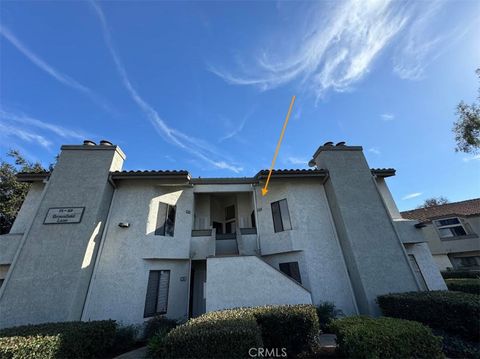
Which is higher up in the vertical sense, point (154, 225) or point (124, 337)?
point (154, 225)

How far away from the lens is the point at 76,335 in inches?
210

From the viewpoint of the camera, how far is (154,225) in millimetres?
9703

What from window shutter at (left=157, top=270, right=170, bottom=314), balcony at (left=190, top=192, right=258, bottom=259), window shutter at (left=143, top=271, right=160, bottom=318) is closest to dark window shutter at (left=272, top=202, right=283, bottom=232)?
balcony at (left=190, top=192, right=258, bottom=259)

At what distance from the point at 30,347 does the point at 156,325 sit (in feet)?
14.0

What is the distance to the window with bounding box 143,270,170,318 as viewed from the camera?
28.1 feet

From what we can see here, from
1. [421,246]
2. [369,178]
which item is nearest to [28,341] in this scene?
[369,178]

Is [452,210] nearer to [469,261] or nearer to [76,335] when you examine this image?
Answer: [469,261]

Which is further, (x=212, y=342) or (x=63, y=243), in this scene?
(x=63, y=243)

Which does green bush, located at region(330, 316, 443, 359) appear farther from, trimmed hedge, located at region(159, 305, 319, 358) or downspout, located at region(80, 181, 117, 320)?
downspout, located at region(80, 181, 117, 320)

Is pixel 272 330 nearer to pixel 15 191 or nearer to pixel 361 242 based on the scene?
pixel 361 242

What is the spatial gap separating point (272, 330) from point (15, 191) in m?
20.4

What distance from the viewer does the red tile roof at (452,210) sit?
19.1 meters

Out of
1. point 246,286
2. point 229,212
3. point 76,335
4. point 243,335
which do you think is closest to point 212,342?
point 243,335

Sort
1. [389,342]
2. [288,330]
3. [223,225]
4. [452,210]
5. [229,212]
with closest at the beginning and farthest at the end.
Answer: [389,342], [288,330], [223,225], [229,212], [452,210]
